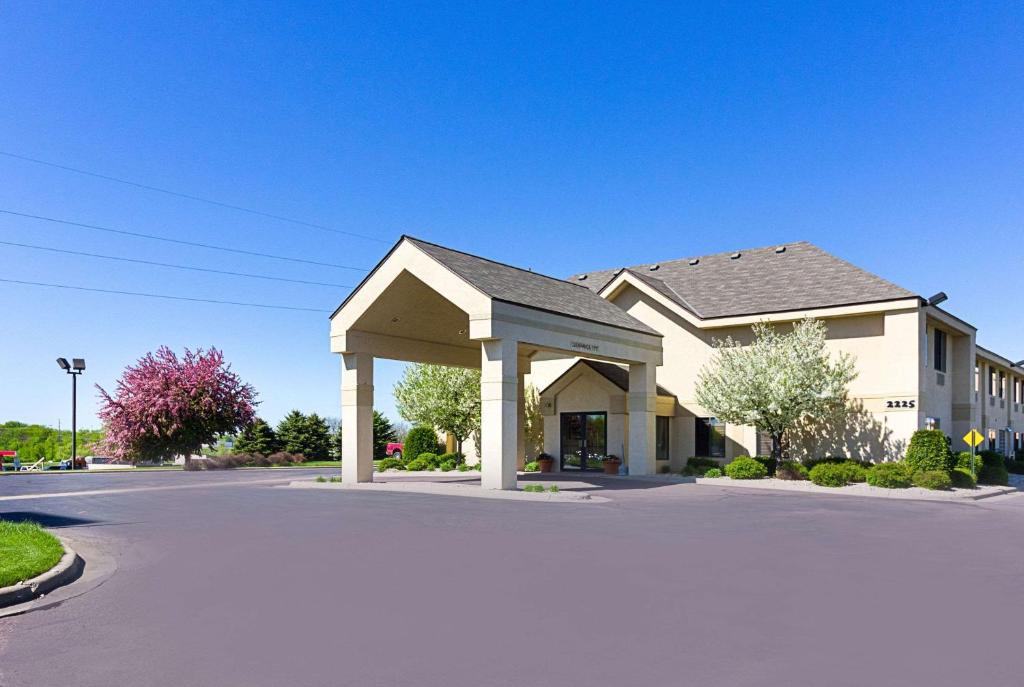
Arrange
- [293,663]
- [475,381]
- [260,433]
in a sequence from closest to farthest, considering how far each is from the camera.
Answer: [293,663] < [475,381] < [260,433]

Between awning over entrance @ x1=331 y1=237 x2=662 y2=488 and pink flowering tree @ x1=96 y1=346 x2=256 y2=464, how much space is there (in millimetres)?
18333

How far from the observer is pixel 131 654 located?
6.52 meters

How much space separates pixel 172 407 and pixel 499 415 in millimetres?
26600

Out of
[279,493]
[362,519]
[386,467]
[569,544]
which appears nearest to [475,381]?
[386,467]

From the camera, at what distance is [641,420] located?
30.2 metres

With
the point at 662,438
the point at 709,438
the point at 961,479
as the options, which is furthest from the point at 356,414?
the point at 961,479

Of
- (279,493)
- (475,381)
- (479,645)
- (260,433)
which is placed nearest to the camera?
(479,645)

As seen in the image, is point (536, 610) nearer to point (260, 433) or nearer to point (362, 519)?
point (362, 519)

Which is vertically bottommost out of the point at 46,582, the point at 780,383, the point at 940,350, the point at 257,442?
the point at 257,442

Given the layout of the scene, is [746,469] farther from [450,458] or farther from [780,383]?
[450,458]

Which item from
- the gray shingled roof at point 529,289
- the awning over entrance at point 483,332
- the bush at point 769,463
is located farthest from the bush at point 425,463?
the bush at point 769,463

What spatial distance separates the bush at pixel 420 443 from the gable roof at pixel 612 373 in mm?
8101

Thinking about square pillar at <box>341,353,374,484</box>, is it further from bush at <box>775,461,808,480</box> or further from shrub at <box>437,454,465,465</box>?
bush at <box>775,461,808,480</box>

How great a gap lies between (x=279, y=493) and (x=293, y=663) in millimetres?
17923
